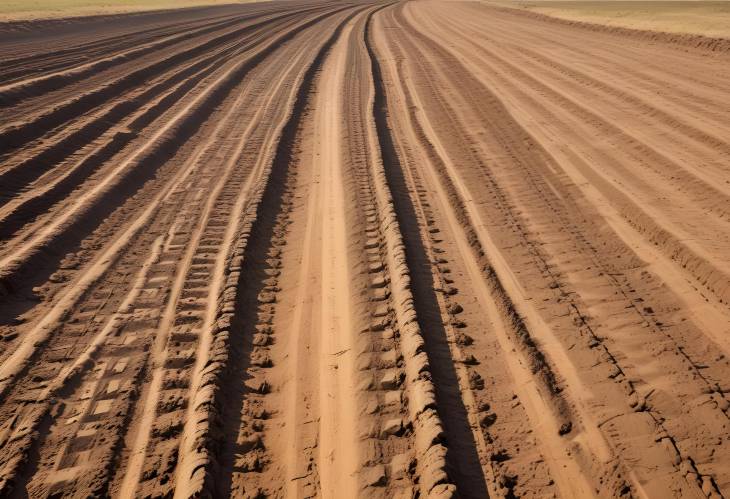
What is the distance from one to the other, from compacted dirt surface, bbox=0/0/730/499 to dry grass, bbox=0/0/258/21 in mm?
18969

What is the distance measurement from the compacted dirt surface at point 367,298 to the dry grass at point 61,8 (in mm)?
18969

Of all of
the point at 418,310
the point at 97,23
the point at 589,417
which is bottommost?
the point at 589,417

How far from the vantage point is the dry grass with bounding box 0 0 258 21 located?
25.5 meters

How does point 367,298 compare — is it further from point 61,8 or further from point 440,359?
point 61,8

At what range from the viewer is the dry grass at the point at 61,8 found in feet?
83.5

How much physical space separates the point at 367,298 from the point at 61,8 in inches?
1328

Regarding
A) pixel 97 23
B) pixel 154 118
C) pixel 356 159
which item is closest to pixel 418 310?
pixel 356 159

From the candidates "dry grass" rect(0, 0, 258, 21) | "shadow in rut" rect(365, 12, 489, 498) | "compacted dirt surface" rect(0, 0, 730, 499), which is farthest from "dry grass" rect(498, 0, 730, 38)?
"dry grass" rect(0, 0, 258, 21)

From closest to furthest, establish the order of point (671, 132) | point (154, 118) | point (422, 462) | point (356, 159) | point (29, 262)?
point (422, 462) → point (29, 262) → point (356, 159) → point (671, 132) → point (154, 118)

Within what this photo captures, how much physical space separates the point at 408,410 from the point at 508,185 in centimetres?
441

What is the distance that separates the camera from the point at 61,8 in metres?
29.6

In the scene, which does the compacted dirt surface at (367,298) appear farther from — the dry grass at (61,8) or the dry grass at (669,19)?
→ the dry grass at (61,8)

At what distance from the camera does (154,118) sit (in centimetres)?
1024

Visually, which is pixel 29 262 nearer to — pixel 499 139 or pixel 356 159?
pixel 356 159
